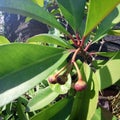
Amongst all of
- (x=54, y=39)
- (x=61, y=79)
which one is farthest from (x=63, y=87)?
(x=54, y=39)

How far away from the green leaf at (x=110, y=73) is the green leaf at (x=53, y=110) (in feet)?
0.46

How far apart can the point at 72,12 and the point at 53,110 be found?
0.27 meters

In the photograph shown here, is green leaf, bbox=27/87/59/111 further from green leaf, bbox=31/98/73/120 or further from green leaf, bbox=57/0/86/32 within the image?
green leaf, bbox=57/0/86/32

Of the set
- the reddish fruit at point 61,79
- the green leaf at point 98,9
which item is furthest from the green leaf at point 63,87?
the green leaf at point 98,9

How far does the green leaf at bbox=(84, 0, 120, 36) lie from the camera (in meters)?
0.67

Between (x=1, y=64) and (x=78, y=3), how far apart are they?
318 mm

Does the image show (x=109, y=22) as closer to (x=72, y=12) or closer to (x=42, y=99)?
(x=72, y=12)

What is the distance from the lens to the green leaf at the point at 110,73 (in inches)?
30.1

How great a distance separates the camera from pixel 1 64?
26.7 inches

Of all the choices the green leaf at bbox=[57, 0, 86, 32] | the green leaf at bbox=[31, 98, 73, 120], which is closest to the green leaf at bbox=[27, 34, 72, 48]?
the green leaf at bbox=[57, 0, 86, 32]

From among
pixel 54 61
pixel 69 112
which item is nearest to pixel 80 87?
pixel 54 61

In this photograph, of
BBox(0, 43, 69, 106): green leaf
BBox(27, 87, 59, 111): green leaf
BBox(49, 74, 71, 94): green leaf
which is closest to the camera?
BBox(0, 43, 69, 106): green leaf

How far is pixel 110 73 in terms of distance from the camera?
2.55ft

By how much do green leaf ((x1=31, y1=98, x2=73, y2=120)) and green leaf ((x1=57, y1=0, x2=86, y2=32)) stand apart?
206 mm
